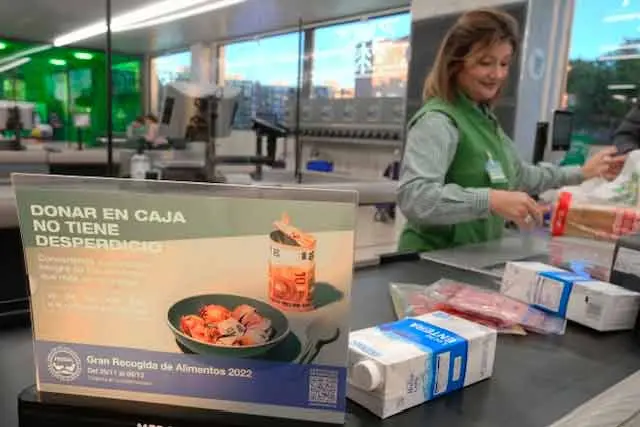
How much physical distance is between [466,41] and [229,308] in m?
1.12

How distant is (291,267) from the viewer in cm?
49

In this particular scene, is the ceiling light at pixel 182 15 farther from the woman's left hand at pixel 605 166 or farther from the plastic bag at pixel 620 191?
the plastic bag at pixel 620 191

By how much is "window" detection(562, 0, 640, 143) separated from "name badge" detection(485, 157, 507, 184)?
2.20 m

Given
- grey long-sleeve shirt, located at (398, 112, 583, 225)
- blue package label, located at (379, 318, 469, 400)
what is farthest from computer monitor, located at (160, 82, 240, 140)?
blue package label, located at (379, 318, 469, 400)

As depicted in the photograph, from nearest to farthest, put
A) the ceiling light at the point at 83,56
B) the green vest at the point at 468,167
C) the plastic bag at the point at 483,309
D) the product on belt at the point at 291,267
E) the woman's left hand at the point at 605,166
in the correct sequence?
the product on belt at the point at 291,267 → the plastic bag at the point at 483,309 → the green vest at the point at 468,167 → the woman's left hand at the point at 605,166 → the ceiling light at the point at 83,56

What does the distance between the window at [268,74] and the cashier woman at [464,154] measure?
241 inches

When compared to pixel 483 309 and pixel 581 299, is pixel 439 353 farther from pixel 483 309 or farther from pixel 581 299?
pixel 581 299

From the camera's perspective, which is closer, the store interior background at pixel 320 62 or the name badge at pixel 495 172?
the name badge at pixel 495 172

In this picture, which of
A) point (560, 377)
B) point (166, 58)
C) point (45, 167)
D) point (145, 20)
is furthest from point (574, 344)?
point (166, 58)

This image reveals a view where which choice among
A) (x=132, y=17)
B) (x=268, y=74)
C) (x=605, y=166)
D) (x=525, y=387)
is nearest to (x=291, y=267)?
(x=525, y=387)

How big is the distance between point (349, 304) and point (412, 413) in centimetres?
17

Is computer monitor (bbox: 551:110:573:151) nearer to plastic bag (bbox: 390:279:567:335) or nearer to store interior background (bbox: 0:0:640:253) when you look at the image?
store interior background (bbox: 0:0:640:253)

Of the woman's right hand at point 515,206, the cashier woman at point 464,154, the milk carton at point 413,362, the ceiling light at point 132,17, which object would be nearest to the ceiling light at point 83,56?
the ceiling light at point 132,17

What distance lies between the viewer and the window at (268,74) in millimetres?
7645
